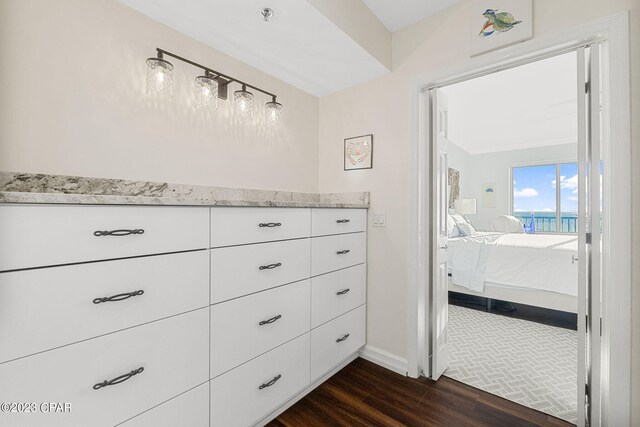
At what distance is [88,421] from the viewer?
2.78 feet

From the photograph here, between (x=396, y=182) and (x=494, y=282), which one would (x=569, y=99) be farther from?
(x=396, y=182)

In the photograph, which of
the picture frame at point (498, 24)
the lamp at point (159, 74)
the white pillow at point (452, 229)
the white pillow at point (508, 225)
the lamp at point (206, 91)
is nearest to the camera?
the lamp at point (159, 74)

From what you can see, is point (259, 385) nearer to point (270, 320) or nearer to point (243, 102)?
point (270, 320)

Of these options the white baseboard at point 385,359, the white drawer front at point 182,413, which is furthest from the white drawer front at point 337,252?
the white drawer front at point 182,413

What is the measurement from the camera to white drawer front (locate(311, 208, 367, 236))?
169 centimetres

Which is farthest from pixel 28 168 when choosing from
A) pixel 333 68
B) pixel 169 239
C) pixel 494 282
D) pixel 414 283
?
pixel 494 282

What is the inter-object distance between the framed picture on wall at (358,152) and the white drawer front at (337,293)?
808mm

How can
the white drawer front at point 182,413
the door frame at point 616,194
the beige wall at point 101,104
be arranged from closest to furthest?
the white drawer front at point 182,413, the beige wall at point 101,104, the door frame at point 616,194

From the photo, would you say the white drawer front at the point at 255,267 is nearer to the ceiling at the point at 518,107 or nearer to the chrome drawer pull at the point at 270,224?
the chrome drawer pull at the point at 270,224

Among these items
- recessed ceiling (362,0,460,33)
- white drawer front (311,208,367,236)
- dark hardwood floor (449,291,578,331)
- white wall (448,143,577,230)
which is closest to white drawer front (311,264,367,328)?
white drawer front (311,208,367,236)

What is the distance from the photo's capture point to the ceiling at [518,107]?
2891 millimetres

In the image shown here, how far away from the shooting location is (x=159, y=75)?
4.72 ft

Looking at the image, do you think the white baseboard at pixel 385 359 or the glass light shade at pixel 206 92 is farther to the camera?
the white baseboard at pixel 385 359

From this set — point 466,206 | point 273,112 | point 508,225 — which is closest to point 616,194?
point 273,112
